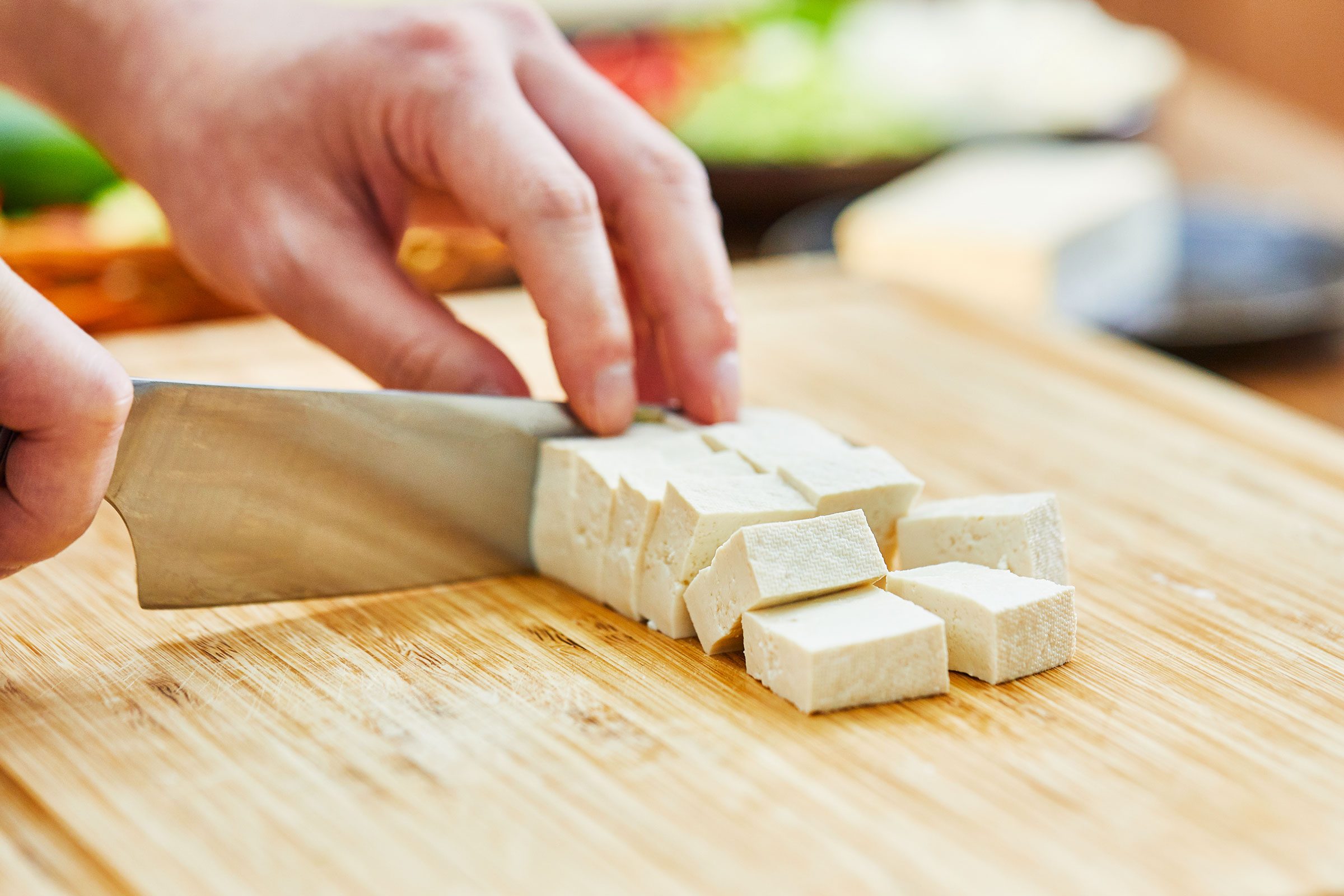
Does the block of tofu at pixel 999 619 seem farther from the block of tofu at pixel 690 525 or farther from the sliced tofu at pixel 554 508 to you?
the sliced tofu at pixel 554 508

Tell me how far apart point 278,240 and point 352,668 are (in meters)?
0.79

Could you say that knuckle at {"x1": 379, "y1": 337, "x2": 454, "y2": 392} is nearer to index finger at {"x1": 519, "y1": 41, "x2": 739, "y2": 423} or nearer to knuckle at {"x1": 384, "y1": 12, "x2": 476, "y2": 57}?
index finger at {"x1": 519, "y1": 41, "x2": 739, "y2": 423}

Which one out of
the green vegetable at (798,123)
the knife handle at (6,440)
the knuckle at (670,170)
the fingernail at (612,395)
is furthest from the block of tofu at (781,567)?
the green vegetable at (798,123)

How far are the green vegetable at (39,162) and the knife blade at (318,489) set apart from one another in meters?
2.50

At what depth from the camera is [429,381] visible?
80.5 inches

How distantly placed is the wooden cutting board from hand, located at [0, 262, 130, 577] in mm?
227

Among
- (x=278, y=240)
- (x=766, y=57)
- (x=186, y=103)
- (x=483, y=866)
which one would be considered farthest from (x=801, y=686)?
(x=766, y=57)

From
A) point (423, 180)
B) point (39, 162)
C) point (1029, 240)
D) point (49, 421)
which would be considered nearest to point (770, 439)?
point (423, 180)

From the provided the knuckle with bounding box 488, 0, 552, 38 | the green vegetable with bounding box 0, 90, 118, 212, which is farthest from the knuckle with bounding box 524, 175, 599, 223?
the green vegetable with bounding box 0, 90, 118, 212

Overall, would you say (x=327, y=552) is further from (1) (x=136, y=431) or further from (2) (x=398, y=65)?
(2) (x=398, y=65)

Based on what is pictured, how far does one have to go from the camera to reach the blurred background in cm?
327

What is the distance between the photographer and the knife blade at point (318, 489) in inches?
64.4

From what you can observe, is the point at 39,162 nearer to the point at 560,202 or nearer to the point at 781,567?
the point at 560,202

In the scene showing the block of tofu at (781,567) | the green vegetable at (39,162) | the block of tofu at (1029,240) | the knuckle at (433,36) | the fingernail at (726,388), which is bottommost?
the block of tofu at (1029,240)
